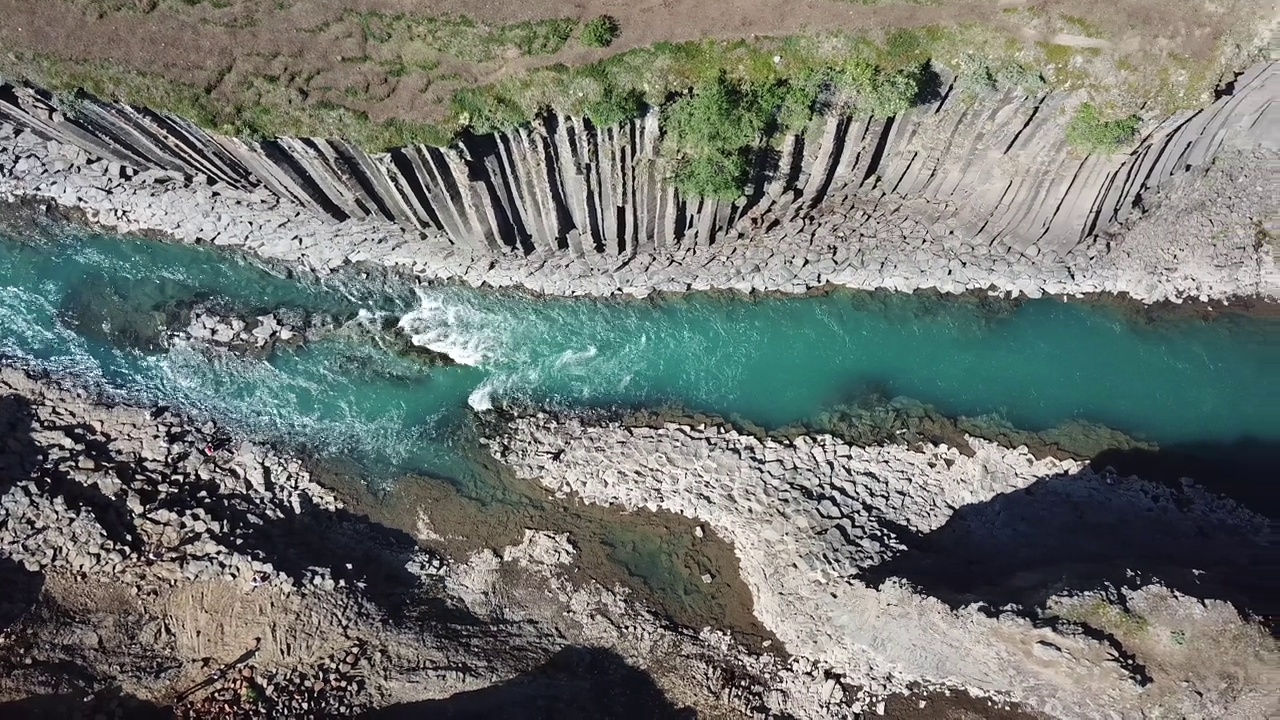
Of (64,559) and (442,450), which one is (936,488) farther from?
(64,559)

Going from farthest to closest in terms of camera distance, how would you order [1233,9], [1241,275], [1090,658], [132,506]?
[1241,275] < [132,506] < [1233,9] < [1090,658]

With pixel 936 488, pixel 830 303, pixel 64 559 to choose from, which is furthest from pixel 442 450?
pixel 936 488

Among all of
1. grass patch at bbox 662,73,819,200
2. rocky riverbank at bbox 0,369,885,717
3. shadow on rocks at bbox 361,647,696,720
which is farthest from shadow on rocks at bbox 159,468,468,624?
grass patch at bbox 662,73,819,200

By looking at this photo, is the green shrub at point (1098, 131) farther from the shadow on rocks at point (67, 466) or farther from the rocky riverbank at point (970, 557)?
the shadow on rocks at point (67, 466)

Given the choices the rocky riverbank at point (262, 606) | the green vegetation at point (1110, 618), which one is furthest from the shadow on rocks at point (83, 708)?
the green vegetation at point (1110, 618)

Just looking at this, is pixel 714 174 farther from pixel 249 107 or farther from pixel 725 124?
pixel 249 107

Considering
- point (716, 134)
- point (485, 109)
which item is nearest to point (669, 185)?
point (716, 134)
